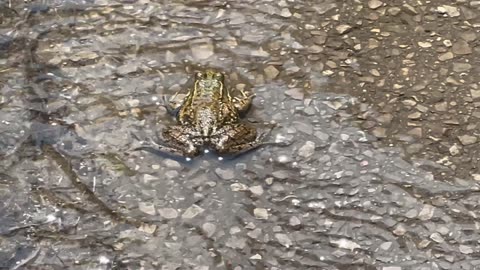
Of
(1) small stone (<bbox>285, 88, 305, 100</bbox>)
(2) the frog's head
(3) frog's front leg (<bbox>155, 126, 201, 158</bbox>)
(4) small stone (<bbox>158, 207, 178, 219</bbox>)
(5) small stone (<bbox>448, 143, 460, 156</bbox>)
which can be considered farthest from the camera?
(1) small stone (<bbox>285, 88, 305, 100</bbox>)

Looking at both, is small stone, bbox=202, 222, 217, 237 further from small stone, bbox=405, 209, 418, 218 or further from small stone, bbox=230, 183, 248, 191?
small stone, bbox=405, 209, 418, 218

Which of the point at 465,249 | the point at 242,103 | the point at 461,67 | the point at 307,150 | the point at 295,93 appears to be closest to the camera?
the point at 465,249

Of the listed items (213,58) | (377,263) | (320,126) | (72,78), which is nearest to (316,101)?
(320,126)

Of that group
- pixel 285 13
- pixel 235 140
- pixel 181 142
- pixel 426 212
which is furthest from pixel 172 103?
pixel 426 212

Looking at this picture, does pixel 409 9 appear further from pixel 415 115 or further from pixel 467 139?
pixel 467 139

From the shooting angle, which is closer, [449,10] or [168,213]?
[168,213]

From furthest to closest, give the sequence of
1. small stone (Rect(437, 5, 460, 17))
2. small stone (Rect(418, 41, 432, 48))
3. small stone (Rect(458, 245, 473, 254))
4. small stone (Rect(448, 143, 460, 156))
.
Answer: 1. small stone (Rect(437, 5, 460, 17))
2. small stone (Rect(418, 41, 432, 48))
3. small stone (Rect(448, 143, 460, 156))
4. small stone (Rect(458, 245, 473, 254))

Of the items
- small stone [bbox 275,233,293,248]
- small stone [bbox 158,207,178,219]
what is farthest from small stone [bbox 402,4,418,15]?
small stone [bbox 158,207,178,219]

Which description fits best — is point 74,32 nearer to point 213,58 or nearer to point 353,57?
point 213,58

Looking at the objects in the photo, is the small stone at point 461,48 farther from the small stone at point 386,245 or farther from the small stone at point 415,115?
the small stone at point 386,245
